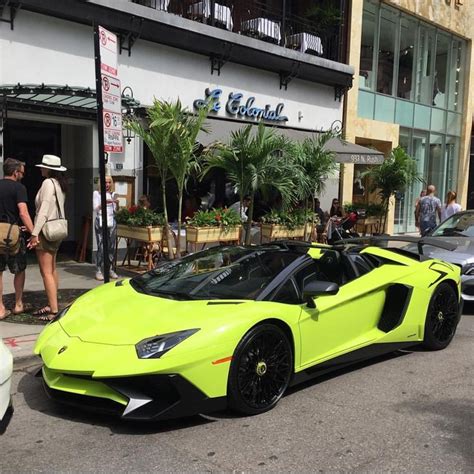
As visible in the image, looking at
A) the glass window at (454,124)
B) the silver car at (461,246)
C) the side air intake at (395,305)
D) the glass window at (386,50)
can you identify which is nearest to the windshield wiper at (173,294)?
the side air intake at (395,305)

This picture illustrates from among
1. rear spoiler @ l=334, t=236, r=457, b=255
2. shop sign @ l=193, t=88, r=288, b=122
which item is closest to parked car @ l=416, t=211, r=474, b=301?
rear spoiler @ l=334, t=236, r=457, b=255

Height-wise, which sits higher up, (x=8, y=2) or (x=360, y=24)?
(x=360, y=24)

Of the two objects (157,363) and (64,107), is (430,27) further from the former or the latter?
(157,363)

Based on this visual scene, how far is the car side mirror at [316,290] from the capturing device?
171 inches

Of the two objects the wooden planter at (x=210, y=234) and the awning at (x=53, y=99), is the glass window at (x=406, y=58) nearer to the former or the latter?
the wooden planter at (x=210, y=234)

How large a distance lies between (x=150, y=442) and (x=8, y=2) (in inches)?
323

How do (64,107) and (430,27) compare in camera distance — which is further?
(430,27)

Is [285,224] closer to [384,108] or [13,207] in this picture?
[13,207]

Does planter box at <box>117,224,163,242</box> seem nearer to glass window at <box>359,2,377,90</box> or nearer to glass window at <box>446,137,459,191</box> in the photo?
glass window at <box>359,2,377,90</box>

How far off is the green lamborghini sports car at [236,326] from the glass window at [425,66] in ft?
53.4

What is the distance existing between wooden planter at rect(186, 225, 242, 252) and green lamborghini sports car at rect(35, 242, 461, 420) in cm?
403

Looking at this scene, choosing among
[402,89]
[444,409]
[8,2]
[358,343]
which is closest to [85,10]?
[8,2]

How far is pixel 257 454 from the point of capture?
3.43m

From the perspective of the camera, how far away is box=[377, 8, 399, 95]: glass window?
18.4m
